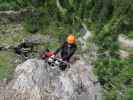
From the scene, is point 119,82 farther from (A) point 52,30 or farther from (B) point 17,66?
(A) point 52,30

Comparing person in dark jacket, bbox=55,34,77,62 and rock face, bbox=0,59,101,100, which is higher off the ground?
person in dark jacket, bbox=55,34,77,62

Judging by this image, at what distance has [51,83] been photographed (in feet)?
42.4

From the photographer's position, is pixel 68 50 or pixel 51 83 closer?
A: pixel 51 83

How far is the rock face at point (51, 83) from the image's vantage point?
12.3 metres

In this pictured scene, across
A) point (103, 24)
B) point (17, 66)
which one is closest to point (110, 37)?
point (103, 24)

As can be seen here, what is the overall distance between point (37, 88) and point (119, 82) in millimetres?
2827

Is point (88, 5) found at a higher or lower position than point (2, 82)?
higher

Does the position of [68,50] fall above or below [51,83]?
above

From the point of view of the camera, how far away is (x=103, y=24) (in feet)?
55.8

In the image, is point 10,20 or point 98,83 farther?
point 10,20

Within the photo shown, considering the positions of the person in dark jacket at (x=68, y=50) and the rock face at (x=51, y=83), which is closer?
the rock face at (x=51, y=83)

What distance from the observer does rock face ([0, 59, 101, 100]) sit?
486 inches

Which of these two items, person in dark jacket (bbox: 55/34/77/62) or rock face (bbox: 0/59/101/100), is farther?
person in dark jacket (bbox: 55/34/77/62)

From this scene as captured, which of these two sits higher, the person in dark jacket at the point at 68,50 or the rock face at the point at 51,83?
the person in dark jacket at the point at 68,50
